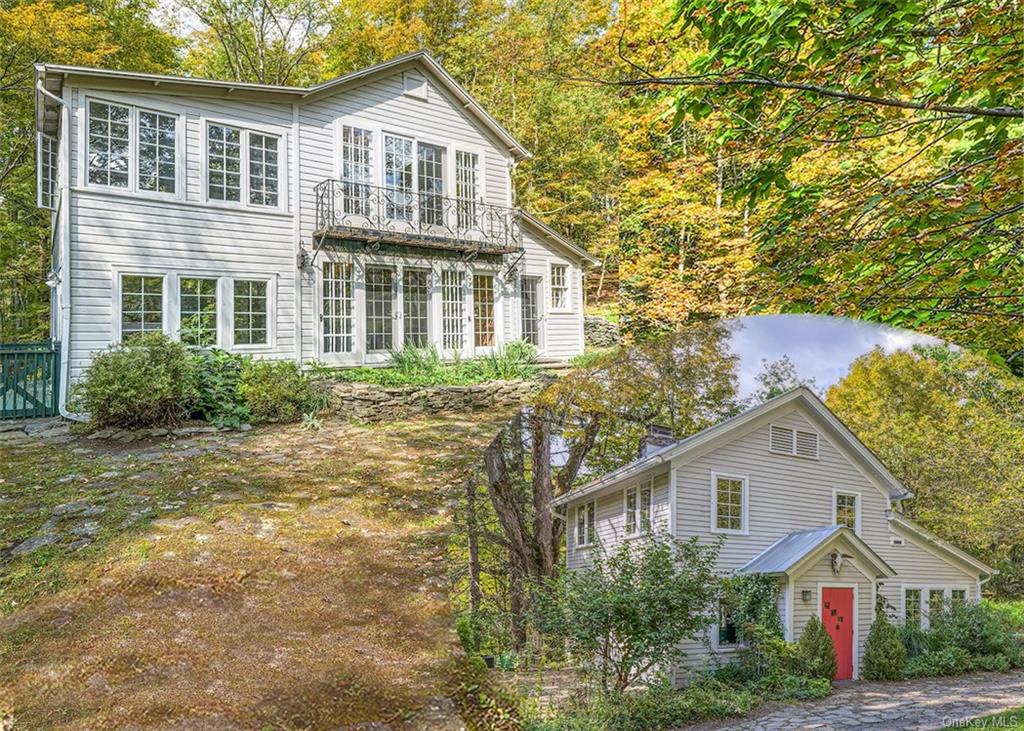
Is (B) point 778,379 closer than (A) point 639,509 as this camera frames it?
No

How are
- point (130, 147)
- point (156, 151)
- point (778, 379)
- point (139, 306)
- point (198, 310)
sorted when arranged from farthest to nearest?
point (156, 151) < point (130, 147) < point (198, 310) < point (139, 306) < point (778, 379)

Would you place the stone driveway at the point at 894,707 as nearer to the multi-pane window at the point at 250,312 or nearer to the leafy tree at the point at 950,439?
the leafy tree at the point at 950,439

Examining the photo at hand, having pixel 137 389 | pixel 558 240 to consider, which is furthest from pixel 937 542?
pixel 558 240

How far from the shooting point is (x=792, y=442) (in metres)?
1.66

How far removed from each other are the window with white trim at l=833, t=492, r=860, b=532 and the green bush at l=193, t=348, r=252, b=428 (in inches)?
109

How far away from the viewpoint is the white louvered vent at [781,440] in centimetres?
165

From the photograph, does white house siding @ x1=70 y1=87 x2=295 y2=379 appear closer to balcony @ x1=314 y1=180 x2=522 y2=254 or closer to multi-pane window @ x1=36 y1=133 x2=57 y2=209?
balcony @ x1=314 y1=180 x2=522 y2=254

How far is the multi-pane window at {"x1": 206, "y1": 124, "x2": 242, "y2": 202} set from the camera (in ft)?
28.2

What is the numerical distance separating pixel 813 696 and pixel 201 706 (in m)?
1.31

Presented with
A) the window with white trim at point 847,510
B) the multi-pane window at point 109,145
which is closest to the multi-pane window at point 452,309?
the multi-pane window at point 109,145

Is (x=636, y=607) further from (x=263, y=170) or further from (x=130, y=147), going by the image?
(x=263, y=170)

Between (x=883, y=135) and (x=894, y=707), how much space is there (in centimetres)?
313

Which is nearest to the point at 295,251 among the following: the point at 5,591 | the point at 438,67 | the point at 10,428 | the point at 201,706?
the point at 438,67

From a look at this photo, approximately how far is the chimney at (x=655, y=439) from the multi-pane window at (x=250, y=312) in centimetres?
610
